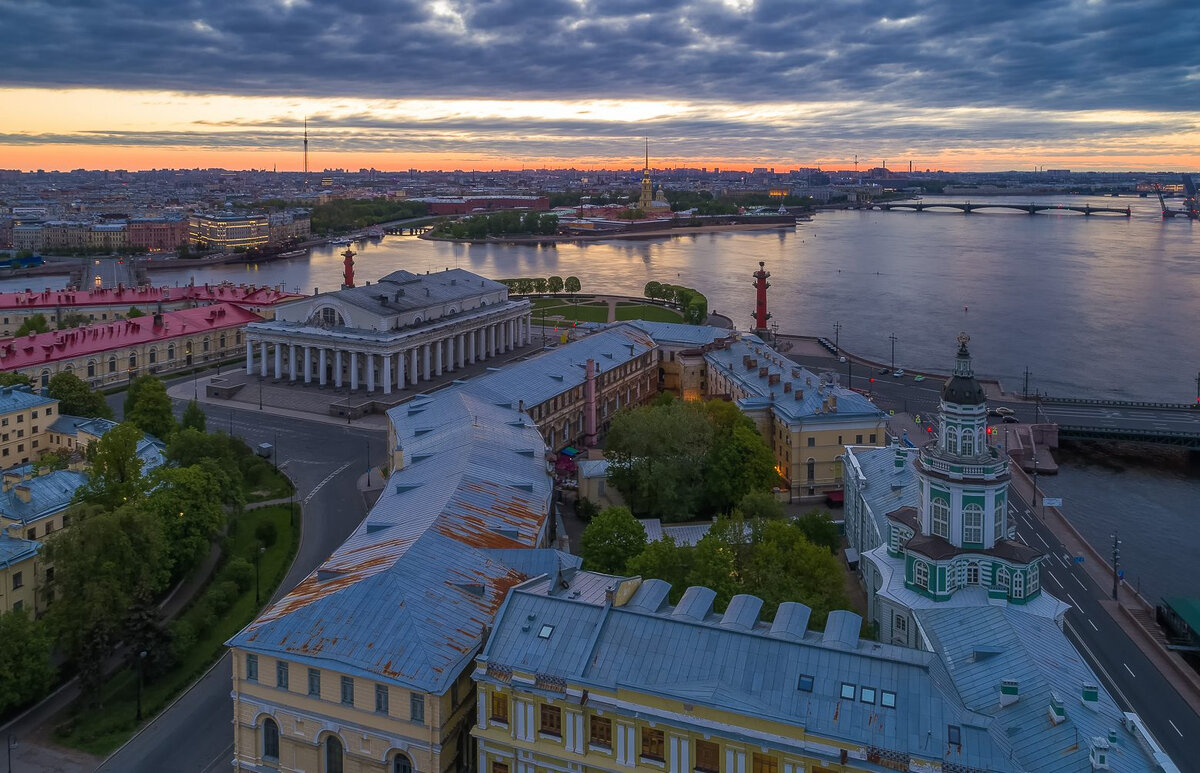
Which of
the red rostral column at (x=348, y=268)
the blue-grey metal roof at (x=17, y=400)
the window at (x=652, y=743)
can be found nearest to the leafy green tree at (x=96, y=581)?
the window at (x=652, y=743)

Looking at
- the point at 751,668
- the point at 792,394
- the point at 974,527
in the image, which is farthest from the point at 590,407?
the point at 751,668

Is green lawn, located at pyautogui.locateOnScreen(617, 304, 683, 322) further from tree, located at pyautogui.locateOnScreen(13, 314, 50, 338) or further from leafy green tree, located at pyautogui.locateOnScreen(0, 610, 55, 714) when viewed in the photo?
leafy green tree, located at pyautogui.locateOnScreen(0, 610, 55, 714)

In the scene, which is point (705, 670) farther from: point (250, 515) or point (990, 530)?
point (250, 515)

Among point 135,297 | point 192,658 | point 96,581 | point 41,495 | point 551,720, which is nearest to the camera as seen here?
point 551,720

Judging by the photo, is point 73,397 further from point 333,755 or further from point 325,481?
point 333,755

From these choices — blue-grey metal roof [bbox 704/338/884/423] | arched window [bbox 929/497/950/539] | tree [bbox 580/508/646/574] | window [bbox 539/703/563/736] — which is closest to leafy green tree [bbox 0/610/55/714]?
window [bbox 539/703/563/736]
